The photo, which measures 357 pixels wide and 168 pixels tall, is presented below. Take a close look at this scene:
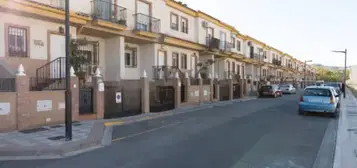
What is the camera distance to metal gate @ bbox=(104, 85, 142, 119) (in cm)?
1474

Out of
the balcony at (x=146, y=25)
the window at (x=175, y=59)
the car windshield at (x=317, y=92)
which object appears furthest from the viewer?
the window at (x=175, y=59)

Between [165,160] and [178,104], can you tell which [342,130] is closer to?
[165,160]

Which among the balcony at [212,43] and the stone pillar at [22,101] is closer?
the stone pillar at [22,101]

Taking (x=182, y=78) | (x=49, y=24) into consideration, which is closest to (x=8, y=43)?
(x=49, y=24)

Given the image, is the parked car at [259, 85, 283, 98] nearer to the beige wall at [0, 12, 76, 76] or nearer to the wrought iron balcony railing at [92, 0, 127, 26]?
the wrought iron balcony railing at [92, 0, 127, 26]

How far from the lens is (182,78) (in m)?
23.0

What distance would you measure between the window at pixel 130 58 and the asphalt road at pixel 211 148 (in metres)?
9.65

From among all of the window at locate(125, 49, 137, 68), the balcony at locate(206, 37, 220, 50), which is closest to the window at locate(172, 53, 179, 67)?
the window at locate(125, 49, 137, 68)

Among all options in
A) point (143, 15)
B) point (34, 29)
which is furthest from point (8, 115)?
point (143, 15)

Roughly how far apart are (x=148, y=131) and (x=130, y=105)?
5.14 meters

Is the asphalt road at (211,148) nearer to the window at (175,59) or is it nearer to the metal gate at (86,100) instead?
the metal gate at (86,100)

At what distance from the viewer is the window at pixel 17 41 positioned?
13.0 m

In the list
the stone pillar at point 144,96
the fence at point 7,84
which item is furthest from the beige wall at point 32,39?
the stone pillar at point 144,96

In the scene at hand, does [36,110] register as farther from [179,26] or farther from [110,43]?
[179,26]
